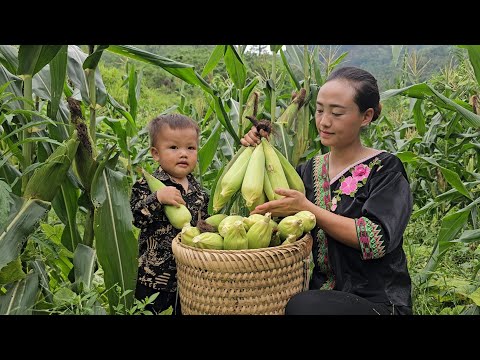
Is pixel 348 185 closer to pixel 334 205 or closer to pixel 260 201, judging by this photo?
pixel 334 205

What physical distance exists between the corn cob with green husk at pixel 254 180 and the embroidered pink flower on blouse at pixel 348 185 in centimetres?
34

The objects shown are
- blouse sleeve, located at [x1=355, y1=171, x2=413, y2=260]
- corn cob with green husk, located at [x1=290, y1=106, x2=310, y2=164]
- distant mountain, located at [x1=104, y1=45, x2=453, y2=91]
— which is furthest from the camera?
distant mountain, located at [x1=104, y1=45, x2=453, y2=91]

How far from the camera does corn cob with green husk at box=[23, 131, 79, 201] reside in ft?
6.88

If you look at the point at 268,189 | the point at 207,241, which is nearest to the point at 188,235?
the point at 207,241

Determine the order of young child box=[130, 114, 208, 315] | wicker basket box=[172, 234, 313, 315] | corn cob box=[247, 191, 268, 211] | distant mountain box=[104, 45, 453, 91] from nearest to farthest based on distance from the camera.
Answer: wicker basket box=[172, 234, 313, 315] < corn cob box=[247, 191, 268, 211] < young child box=[130, 114, 208, 315] < distant mountain box=[104, 45, 453, 91]

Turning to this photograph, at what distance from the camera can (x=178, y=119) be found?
244cm

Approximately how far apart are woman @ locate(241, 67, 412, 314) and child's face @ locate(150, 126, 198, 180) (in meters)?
0.29

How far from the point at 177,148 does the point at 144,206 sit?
11.8 inches

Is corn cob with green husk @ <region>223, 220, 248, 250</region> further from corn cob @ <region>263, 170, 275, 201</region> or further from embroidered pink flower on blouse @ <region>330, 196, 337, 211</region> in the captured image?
embroidered pink flower on blouse @ <region>330, 196, 337, 211</region>

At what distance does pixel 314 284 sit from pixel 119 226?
83 cm

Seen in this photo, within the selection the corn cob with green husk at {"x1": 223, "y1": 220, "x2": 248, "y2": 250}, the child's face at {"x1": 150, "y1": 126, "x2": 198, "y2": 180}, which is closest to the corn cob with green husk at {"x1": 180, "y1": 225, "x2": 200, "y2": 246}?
the corn cob with green husk at {"x1": 223, "y1": 220, "x2": 248, "y2": 250}
